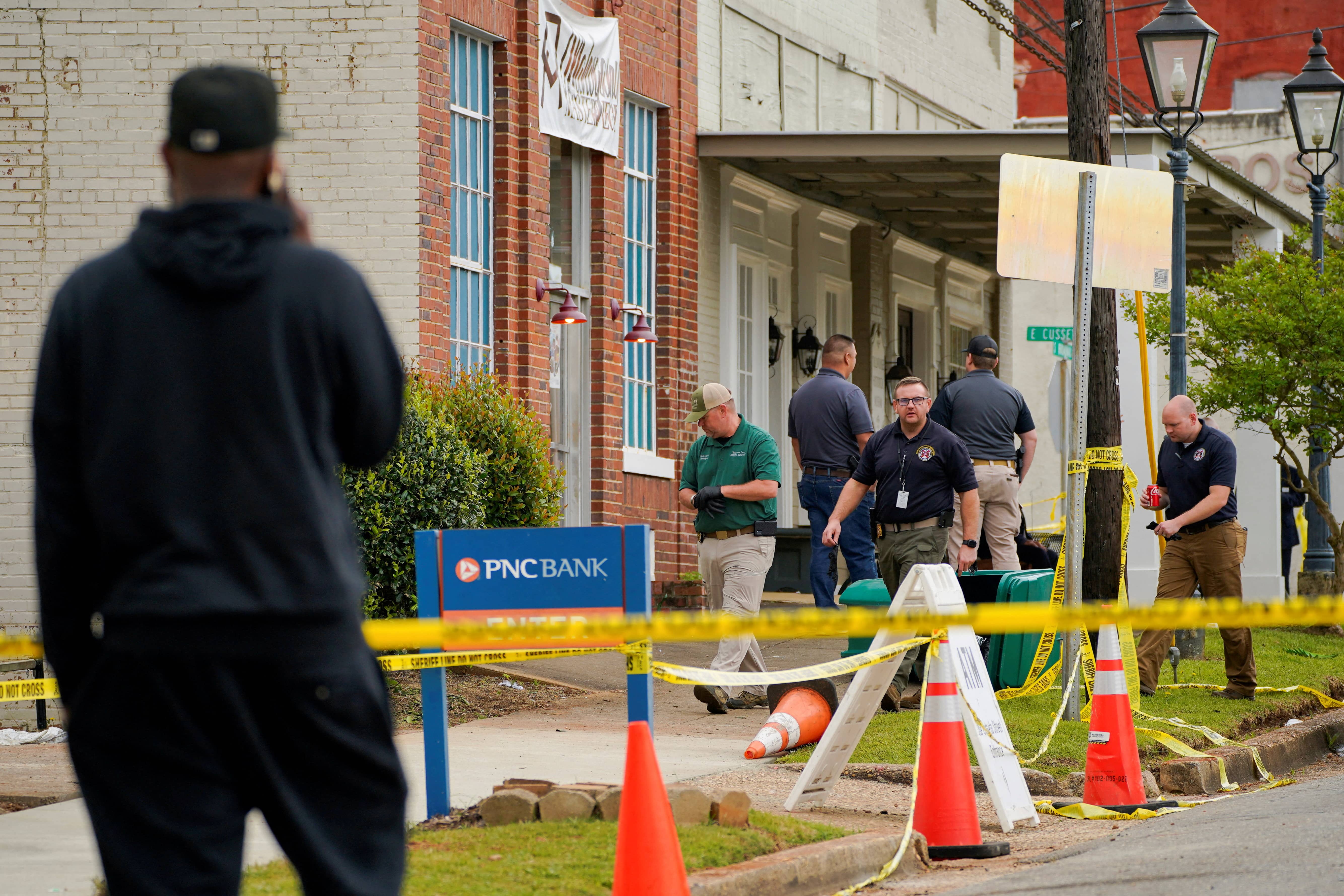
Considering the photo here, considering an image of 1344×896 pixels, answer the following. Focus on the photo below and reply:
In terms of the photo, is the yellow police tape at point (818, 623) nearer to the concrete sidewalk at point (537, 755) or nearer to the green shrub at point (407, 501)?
the concrete sidewalk at point (537, 755)

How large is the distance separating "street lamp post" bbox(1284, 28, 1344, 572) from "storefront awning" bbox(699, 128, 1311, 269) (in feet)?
1.75

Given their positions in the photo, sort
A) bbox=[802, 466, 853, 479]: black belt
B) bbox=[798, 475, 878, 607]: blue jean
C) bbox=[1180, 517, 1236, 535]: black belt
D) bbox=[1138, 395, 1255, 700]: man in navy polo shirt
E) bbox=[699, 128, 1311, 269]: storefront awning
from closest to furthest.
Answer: bbox=[1138, 395, 1255, 700]: man in navy polo shirt → bbox=[1180, 517, 1236, 535]: black belt → bbox=[798, 475, 878, 607]: blue jean → bbox=[802, 466, 853, 479]: black belt → bbox=[699, 128, 1311, 269]: storefront awning

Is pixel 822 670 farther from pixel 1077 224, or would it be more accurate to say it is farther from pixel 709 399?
pixel 1077 224

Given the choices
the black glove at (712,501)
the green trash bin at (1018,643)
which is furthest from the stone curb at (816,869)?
the green trash bin at (1018,643)

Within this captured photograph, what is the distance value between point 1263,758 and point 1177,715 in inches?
25.6

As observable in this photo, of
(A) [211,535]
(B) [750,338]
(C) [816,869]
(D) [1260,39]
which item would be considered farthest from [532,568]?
(D) [1260,39]

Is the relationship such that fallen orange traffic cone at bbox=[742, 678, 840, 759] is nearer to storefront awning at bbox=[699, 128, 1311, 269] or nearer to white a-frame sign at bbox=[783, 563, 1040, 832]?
white a-frame sign at bbox=[783, 563, 1040, 832]

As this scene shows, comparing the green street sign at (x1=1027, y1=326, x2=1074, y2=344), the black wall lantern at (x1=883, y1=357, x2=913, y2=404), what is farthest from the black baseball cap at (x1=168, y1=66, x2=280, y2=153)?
the black wall lantern at (x1=883, y1=357, x2=913, y2=404)

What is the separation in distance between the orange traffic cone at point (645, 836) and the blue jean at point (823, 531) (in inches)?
242

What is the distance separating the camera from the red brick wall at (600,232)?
13586 mm

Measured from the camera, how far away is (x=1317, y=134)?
690 inches

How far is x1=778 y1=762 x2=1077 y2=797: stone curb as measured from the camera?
28.5ft

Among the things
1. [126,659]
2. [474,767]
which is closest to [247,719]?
[126,659]

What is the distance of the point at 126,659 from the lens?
286 cm
